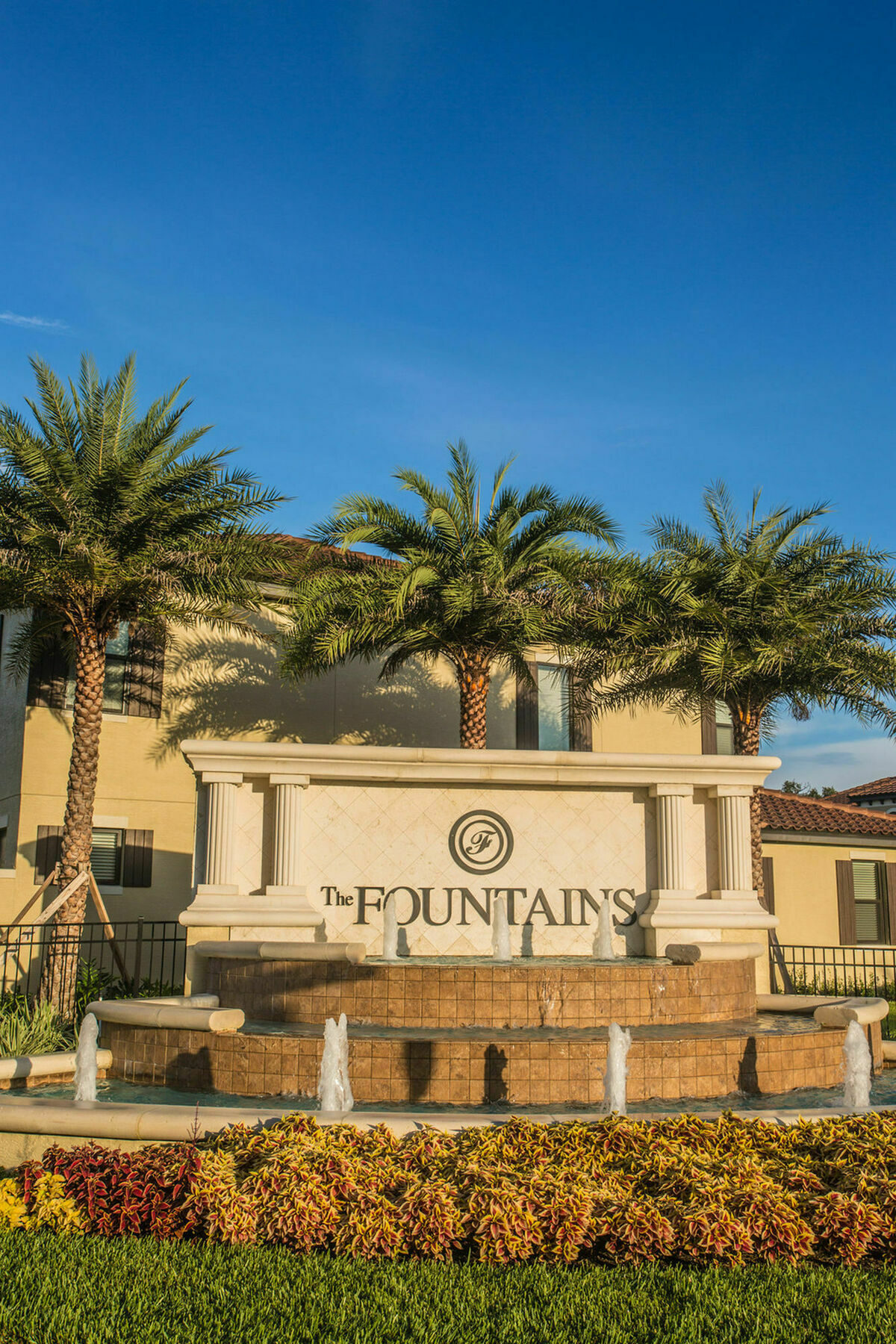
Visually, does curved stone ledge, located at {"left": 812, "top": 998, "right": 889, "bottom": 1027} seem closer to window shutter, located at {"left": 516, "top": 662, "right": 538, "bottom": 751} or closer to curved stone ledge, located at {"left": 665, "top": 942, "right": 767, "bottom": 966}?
curved stone ledge, located at {"left": 665, "top": 942, "right": 767, "bottom": 966}

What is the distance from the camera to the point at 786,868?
24.9 meters

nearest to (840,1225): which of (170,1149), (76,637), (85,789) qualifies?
(170,1149)

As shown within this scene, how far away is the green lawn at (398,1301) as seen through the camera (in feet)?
15.5

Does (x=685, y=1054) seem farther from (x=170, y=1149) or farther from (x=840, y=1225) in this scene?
(x=170, y=1149)

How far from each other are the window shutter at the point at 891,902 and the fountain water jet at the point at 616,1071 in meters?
19.0

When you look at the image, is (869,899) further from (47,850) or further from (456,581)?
(47,850)

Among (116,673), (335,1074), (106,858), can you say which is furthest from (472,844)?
(116,673)

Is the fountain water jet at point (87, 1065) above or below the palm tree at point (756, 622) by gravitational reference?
below

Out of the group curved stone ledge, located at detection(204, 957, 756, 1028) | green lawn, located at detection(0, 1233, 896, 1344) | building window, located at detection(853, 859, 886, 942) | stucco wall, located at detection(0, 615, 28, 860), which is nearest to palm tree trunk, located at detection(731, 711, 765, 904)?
curved stone ledge, located at detection(204, 957, 756, 1028)

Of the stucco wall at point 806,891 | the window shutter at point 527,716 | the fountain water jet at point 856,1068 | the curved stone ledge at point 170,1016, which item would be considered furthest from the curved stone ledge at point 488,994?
the stucco wall at point 806,891

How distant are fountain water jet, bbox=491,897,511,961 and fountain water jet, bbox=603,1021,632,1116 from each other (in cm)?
495

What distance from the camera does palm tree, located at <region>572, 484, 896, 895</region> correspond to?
18.3 meters

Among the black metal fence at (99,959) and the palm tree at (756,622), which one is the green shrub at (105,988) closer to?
the black metal fence at (99,959)

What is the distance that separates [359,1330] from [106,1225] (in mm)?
2192
